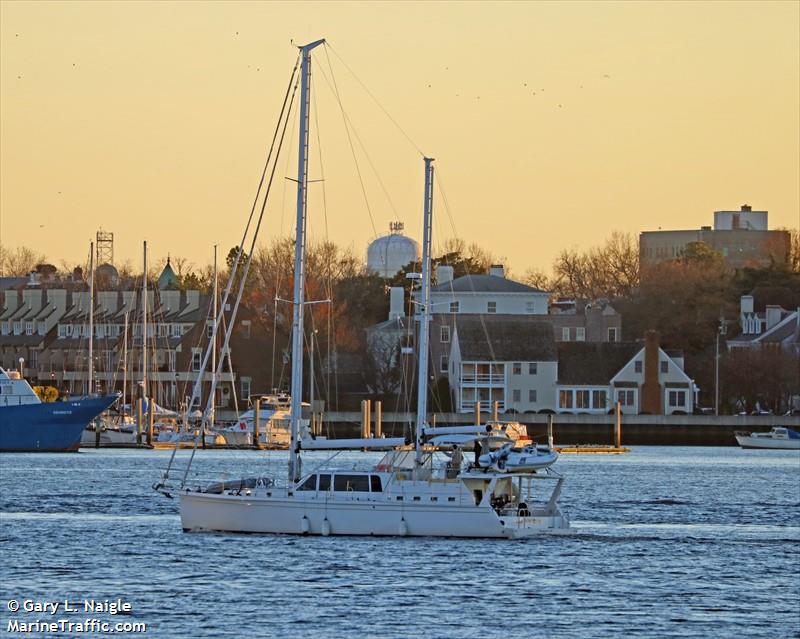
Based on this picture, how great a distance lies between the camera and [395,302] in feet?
457

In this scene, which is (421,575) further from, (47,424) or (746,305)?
(746,305)

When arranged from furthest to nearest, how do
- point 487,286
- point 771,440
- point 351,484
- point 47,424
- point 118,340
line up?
point 118,340, point 487,286, point 771,440, point 47,424, point 351,484

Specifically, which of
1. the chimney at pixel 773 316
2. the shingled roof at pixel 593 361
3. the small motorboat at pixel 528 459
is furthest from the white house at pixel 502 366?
the small motorboat at pixel 528 459

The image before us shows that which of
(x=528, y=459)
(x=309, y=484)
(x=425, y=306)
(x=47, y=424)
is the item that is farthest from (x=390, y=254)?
(x=309, y=484)

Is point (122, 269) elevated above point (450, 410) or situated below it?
above

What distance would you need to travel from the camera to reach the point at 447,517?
47.1 metres

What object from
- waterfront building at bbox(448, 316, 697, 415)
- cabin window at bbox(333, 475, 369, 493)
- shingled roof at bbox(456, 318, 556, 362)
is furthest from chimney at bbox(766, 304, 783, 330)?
cabin window at bbox(333, 475, 369, 493)

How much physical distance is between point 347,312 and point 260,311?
28.5ft

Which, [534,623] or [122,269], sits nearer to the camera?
[534,623]

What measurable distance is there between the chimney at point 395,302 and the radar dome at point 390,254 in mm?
19057

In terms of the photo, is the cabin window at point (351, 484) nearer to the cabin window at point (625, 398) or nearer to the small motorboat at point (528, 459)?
the small motorboat at point (528, 459)

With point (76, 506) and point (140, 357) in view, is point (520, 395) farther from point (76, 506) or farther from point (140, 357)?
point (76, 506)

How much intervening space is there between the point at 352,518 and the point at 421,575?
5.60m

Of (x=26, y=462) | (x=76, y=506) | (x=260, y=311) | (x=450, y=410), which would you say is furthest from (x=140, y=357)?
(x=76, y=506)
